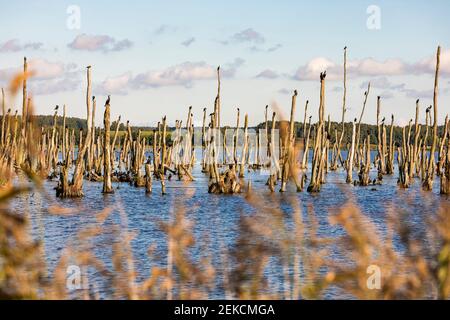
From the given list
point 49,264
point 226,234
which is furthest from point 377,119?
point 49,264

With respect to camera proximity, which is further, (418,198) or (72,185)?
(418,198)

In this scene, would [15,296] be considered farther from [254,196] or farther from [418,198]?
[418,198]

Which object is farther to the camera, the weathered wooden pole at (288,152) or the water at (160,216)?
the water at (160,216)

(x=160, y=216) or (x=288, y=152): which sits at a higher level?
(x=288, y=152)

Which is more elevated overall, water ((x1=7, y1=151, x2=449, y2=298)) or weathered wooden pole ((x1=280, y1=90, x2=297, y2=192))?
weathered wooden pole ((x1=280, y1=90, x2=297, y2=192))

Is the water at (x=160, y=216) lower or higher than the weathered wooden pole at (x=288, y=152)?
lower

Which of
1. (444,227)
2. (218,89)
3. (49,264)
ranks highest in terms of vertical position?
(218,89)

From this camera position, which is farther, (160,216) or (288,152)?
(160,216)

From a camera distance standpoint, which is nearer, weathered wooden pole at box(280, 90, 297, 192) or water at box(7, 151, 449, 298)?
weathered wooden pole at box(280, 90, 297, 192)

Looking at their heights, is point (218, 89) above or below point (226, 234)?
above

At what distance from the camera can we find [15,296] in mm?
2936

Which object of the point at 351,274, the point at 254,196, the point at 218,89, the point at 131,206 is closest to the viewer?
the point at 351,274
